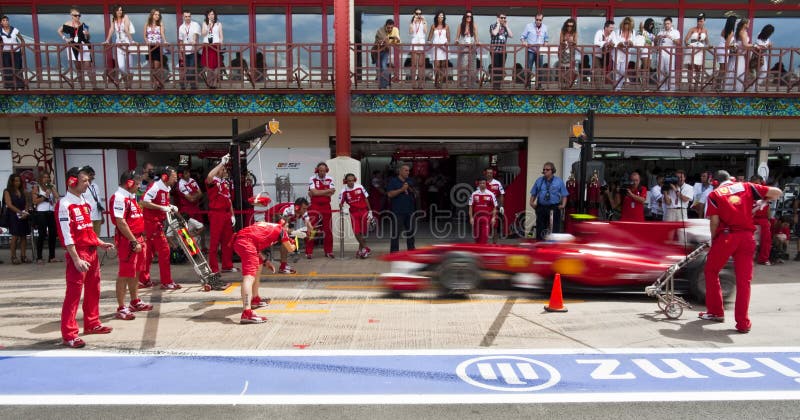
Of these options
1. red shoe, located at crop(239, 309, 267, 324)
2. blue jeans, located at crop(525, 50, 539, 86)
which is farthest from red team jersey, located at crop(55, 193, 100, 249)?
blue jeans, located at crop(525, 50, 539, 86)

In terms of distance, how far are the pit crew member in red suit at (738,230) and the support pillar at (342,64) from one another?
7.80 metres

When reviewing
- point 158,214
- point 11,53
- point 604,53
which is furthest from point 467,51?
point 11,53

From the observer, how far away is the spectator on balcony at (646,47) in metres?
11.8

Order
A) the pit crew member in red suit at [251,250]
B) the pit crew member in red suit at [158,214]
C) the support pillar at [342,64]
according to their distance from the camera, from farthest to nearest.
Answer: the support pillar at [342,64] < the pit crew member in red suit at [158,214] < the pit crew member in red suit at [251,250]

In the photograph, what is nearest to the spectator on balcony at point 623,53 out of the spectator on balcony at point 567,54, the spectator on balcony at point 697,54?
the spectator on balcony at point 567,54

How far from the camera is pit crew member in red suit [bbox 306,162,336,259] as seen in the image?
417 inches

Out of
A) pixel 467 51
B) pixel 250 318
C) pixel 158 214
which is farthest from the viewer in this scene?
pixel 467 51

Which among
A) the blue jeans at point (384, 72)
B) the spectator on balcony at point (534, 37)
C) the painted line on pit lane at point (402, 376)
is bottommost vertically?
the painted line on pit lane at point (402, 376)

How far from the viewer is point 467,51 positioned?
1177cm

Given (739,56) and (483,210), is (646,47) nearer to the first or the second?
(739,56)

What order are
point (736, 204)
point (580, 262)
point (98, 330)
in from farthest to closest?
point (580, 262), point (98, 330), point (736, 204)

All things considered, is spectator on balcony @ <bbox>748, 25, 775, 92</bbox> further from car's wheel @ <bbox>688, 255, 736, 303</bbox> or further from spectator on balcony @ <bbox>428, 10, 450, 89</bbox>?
car's wheel @ <bbox>688, 255, 736, 303</bbox>

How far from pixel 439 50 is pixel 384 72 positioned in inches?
53.7

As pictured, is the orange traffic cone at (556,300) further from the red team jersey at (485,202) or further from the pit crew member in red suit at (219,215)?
the pit crew member in red suit at (219,215)
